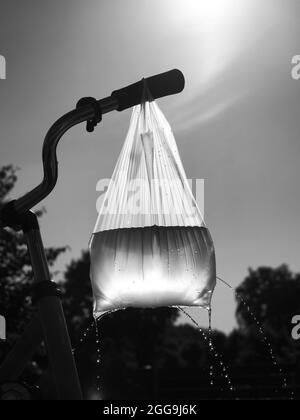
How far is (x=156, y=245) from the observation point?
2564 millimetres

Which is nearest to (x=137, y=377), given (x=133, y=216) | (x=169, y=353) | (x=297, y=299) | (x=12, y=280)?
(x=12, y=280)

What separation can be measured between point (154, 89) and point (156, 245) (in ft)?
1.82

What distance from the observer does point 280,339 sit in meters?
54.9

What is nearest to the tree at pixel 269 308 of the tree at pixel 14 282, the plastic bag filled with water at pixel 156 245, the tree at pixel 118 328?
the tree at pixel 118 328

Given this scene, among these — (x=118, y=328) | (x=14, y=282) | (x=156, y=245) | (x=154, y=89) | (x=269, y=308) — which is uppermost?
(x=269, y=308)

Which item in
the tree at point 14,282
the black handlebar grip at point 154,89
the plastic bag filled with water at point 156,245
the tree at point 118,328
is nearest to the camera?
the black handlebar grip at point 154,89

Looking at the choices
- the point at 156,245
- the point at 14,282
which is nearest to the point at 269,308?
the point at 14,282

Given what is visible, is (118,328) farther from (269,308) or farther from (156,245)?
(156,245)

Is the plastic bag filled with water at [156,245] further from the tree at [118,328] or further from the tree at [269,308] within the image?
the tree at [269,308]

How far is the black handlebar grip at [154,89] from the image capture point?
230 centimetres

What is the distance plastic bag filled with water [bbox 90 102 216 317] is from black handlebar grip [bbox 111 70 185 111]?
245 millimetres

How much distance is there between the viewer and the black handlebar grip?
2297mm

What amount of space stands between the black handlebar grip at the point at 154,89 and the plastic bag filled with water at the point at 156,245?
0.80 ft

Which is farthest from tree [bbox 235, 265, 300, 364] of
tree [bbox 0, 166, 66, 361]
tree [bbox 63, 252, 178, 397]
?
tree [bbox 0, 166, 66, 361]
